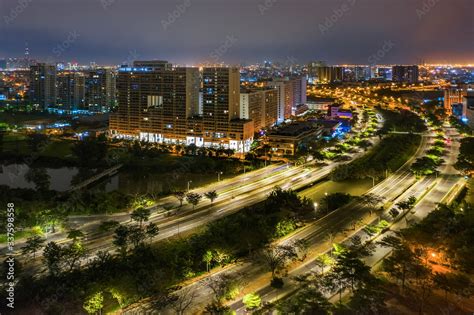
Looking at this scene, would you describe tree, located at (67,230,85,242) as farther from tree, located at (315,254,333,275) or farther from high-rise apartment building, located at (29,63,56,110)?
high-rise apartment building, located at (29,63,56,110)

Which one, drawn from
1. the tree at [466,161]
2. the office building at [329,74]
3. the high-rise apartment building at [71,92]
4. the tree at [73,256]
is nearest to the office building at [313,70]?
the office building at [329,74]

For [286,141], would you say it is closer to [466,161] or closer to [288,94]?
[466,161]

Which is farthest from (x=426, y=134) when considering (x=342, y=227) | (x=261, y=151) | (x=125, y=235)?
(x=125, y=235)

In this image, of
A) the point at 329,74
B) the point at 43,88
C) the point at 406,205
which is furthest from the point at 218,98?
the point at 329,74

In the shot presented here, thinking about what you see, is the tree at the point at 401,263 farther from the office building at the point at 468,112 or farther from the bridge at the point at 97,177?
the office building at the point at 468,112

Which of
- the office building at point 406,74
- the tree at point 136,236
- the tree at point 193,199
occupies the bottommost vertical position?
the tree at point 136,236

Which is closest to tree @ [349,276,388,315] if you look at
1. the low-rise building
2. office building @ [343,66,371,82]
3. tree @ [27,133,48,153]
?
the low-rise building
